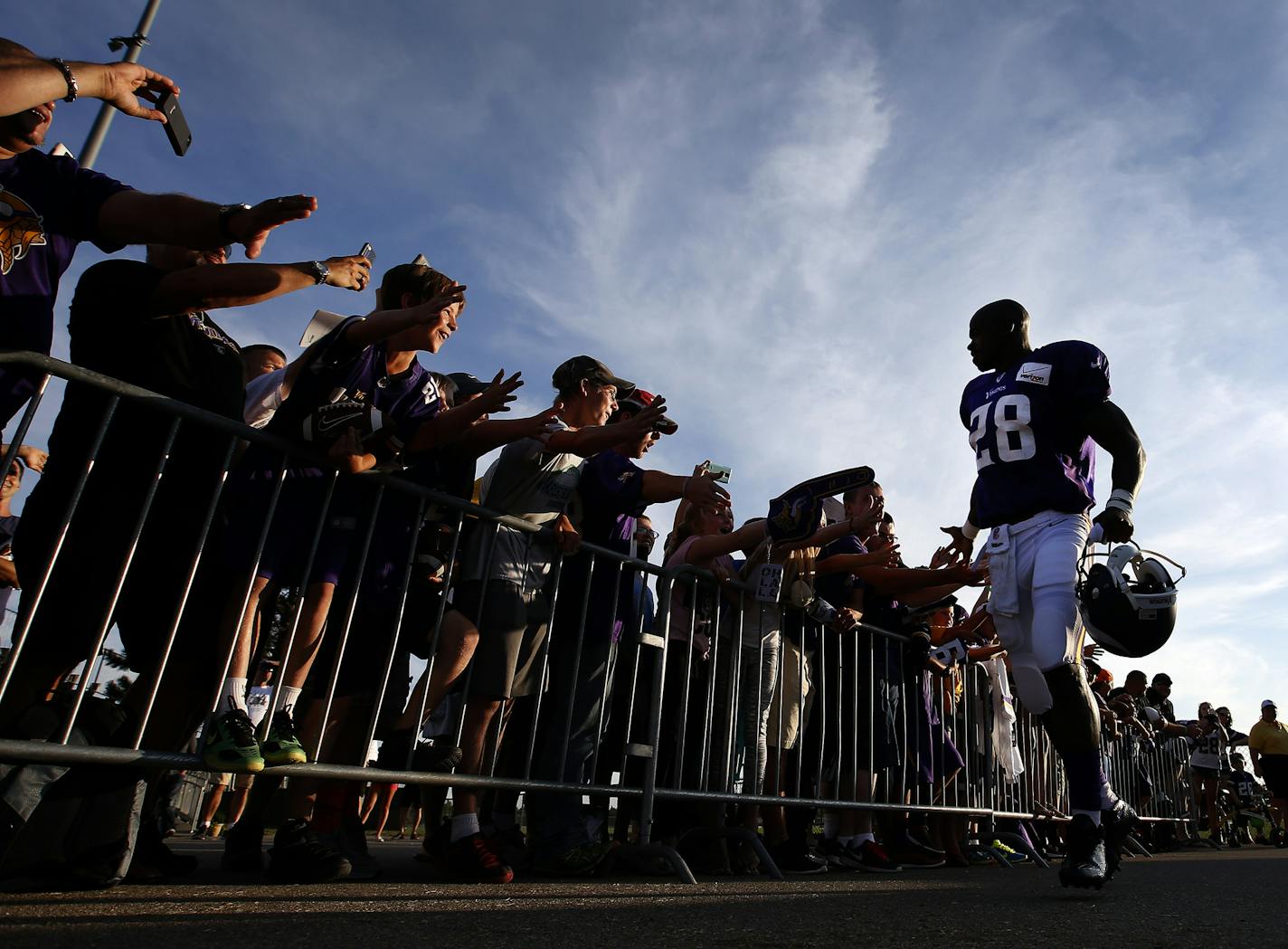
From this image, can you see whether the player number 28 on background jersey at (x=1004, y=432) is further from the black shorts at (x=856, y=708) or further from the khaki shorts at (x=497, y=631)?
the khaki shorts at (x=497, y=631)

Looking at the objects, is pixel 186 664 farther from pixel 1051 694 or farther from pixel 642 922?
pixel 1051 694

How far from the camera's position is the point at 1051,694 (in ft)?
12.3

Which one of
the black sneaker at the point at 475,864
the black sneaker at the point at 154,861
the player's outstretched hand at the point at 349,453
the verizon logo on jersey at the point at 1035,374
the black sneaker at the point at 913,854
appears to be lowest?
the black sneaker at the point at 154,861

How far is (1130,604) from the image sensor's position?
346cm

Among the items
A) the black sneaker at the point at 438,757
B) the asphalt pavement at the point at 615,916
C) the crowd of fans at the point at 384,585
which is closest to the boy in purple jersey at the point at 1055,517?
the asphalt pavement at the point at 615,916

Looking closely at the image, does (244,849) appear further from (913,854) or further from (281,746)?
(913,854)

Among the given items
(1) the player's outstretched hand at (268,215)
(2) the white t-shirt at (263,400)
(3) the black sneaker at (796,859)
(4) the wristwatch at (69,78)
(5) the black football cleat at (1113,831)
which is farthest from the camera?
(3) the black sneaker at (796,859)

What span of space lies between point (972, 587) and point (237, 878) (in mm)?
4791

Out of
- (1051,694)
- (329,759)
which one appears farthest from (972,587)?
(329,759)

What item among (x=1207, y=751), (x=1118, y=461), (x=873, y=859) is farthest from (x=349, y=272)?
(x=1207, y=751)

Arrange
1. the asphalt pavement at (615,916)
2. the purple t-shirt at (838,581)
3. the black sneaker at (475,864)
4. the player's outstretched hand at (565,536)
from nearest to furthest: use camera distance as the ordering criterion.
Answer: the asphalt pavement at (615,916) < the black sneaker at (475,864) < the player's outstretched hand at (565,536) < the purple t-shirt at (838,581)

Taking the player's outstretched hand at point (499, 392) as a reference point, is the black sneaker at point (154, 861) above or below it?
below

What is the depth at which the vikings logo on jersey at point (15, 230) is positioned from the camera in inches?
89.7

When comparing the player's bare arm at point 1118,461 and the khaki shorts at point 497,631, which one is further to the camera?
the player's bare arm at point 1118,461
